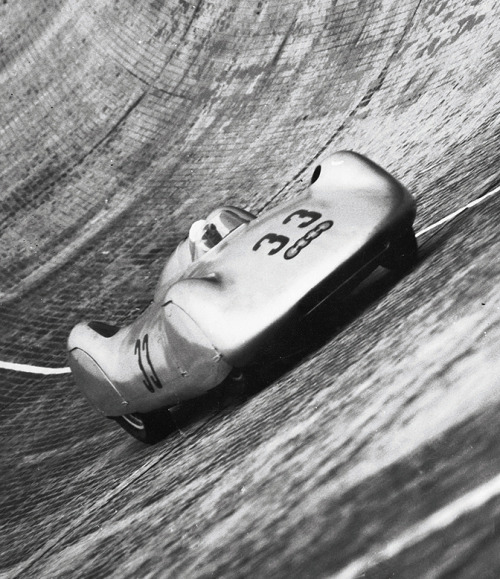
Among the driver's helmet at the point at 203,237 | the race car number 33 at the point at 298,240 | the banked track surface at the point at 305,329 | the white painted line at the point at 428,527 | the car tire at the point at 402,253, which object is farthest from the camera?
the driver's helmet at the point at 203,237

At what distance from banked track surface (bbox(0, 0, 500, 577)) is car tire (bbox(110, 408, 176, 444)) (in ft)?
0.24

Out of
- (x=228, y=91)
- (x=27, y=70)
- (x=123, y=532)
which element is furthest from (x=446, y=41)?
(x=123, y=532)

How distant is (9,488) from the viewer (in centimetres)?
507

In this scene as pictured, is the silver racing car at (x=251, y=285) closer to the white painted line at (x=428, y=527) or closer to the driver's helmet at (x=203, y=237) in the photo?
the driver's helmet at (x=203, y=237)

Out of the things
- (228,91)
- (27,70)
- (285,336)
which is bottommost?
(285,336)

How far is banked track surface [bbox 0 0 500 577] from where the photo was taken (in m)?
2.15

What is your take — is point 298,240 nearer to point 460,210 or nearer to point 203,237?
point 203,237

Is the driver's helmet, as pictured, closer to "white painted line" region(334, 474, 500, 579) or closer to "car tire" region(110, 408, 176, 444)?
"car tire" region(110, 408, 176, 444)

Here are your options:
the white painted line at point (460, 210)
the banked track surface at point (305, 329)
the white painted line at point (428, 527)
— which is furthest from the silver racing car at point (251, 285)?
the white painted line at point (428, 527)

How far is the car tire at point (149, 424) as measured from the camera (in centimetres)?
410

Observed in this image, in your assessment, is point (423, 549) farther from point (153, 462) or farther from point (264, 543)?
point (153, 462)

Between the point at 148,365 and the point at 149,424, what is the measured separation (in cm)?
53

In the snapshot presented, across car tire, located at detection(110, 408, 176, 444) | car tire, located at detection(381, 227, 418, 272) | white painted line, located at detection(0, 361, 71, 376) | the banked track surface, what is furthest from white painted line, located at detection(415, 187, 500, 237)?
white painted line, located at detection(0, 361, 71, 376)

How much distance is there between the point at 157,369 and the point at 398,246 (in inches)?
40.8
